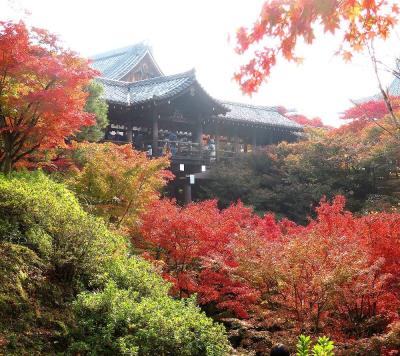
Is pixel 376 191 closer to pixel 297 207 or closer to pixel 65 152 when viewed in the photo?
pixel 297 207

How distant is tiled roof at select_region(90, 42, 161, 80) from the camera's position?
33688mm

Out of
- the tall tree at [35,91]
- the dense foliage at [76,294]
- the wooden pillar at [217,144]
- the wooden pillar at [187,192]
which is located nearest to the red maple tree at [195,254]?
the dense foliage at [76,294]

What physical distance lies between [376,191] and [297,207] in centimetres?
326

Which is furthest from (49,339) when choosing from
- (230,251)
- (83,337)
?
(230,251)

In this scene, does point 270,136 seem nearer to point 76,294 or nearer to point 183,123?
point 183,123

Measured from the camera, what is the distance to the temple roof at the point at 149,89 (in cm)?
2147

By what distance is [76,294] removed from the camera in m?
7.16

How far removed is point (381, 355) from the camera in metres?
7.09

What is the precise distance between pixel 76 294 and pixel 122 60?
102ft

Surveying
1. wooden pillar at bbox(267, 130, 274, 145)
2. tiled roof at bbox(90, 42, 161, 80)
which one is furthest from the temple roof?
tiled roof at bbox(90, 42, 161, 80)

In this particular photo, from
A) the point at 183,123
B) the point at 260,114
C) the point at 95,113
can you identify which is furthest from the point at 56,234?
the point at 260,114

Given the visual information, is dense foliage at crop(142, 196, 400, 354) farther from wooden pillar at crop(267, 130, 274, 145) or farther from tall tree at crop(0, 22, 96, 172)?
wooden pillar at crop(267, 130, 274, 145)

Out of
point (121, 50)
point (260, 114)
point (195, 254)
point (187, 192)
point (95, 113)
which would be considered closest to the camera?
point (195, 254)

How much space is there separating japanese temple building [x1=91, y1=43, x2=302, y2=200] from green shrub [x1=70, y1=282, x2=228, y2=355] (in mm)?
13185
